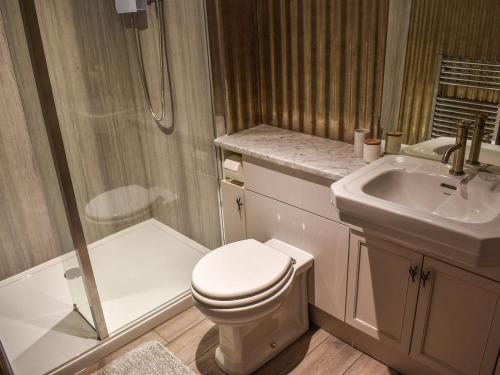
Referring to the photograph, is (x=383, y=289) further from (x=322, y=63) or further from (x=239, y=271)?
(x=322, y=63)

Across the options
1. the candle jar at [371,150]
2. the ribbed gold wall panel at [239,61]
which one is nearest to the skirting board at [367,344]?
the candle jar at [371,150]

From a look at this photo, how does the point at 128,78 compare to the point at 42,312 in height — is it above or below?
above

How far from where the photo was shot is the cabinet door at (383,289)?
168cm

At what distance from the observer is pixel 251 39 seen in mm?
2258

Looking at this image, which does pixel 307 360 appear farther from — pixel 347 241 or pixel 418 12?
pixel 418 12

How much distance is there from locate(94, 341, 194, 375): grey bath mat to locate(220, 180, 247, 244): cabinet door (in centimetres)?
70

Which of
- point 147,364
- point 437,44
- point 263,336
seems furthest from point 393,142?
point 147,364

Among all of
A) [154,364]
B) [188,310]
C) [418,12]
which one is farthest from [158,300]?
[418,12]

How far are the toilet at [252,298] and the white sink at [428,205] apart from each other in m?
0.43

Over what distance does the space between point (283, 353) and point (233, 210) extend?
761 mm

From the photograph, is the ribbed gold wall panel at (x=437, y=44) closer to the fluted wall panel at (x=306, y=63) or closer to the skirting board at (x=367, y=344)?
the fluted wall panel at (x=306, y=63)

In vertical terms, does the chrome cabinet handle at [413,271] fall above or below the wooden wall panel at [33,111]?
below

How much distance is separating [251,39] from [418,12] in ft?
2.81

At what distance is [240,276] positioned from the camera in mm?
1765
